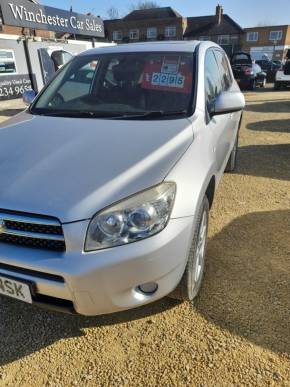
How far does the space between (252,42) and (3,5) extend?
151 ft

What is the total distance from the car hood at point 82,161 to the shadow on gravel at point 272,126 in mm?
6296

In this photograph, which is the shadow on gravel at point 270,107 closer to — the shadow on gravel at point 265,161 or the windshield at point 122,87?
the shadow on gravel at point 265,161

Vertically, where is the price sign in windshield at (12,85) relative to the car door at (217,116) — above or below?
below

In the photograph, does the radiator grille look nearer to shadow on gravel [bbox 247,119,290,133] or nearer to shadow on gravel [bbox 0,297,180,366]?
shadow on gravel [bbox 0,297,180,366]

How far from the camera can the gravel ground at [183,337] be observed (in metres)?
1.95

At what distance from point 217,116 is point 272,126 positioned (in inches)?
242

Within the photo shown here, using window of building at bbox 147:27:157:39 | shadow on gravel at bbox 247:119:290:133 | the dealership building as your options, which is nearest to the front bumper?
shadow on gravel at bbox 247:119:290:133

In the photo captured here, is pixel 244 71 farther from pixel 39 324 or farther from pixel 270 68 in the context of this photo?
pixel 39 324

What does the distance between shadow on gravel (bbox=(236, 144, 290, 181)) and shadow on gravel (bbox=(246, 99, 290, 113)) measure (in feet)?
15.5

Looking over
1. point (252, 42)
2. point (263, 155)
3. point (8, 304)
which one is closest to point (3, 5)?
point (263, 155)

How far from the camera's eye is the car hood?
173cm

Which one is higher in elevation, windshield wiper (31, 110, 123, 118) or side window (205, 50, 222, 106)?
side window (205, 50, 222, 106)

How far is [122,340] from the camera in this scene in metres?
2.18

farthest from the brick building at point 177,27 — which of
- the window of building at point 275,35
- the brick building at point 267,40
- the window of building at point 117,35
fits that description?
the window of building at point 275,35
